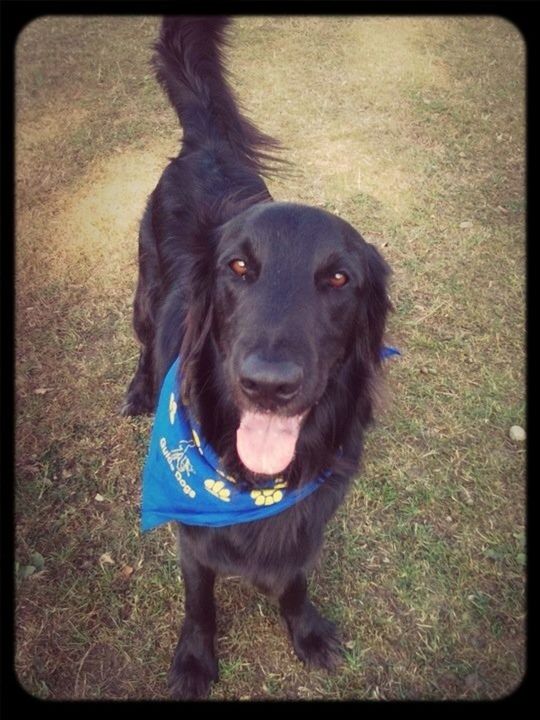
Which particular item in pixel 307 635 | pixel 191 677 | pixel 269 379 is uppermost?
pixel 269 379

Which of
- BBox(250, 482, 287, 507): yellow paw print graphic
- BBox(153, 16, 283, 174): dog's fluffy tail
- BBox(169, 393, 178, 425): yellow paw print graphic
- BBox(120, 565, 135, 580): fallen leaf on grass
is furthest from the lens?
BBox(153, 16, 283, 174): dog's fluffy tail

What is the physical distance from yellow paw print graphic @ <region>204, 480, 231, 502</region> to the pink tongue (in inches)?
11.7

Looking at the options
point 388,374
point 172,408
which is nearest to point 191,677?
point 172,408

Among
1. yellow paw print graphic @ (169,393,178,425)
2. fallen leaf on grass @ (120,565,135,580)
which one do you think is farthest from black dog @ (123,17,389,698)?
fallen leaf on grass @ (120,565,135,580)

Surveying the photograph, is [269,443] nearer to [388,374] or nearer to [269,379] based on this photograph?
[269,379]

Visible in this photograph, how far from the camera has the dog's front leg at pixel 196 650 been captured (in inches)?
99.3

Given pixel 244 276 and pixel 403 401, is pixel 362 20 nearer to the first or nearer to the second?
pixel 403 401

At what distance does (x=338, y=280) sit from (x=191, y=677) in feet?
6.36

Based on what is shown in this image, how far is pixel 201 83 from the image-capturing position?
3365 millimetres

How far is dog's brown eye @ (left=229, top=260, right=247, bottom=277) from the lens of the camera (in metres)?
2.13

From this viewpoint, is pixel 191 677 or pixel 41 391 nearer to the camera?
pixel 191 677

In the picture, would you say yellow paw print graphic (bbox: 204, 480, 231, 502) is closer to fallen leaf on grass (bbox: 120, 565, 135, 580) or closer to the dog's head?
the dog's head

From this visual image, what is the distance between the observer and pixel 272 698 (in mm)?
2598
